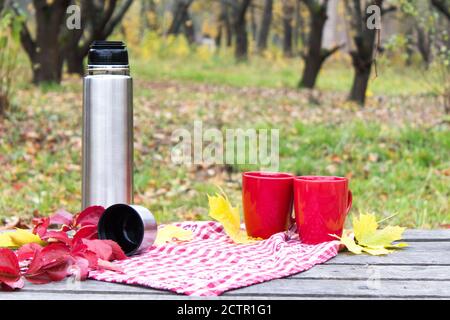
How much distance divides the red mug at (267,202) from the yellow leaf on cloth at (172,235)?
0.40ft

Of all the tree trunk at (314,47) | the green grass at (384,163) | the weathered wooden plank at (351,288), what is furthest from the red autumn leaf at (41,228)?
the tree trunk at (314,47)

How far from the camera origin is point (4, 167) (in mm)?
4277

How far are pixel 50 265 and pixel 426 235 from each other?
0.82m

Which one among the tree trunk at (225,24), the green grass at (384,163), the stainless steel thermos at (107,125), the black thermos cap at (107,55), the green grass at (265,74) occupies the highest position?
the tree trunk at (225,24)

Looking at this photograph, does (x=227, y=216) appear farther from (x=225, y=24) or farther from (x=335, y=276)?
(x=225, y=24)

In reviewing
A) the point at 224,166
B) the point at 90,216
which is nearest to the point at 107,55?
the point at 90,216

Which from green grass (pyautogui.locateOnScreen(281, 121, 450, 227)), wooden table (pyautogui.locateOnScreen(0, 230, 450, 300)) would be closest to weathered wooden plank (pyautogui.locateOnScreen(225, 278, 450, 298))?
wooden table (pyautogui.locateOnScreen(0, 230, 450, 300))

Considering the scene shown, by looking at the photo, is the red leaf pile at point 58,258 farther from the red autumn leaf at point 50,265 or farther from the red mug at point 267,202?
the red mug at point 267,202

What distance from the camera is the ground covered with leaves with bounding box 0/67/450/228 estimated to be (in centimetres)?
372

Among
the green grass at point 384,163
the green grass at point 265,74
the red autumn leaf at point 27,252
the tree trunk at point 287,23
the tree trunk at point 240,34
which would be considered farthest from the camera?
the tree trunk at point 287,23

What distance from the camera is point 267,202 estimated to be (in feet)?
4.91

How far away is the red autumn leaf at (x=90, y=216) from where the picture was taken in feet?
4.69

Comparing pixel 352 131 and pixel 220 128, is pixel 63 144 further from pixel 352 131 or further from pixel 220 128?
pixel 352 131

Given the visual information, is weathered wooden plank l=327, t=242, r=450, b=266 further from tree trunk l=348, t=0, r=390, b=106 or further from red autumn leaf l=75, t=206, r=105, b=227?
tree trunk l=348, t=0, r=390, b=106
